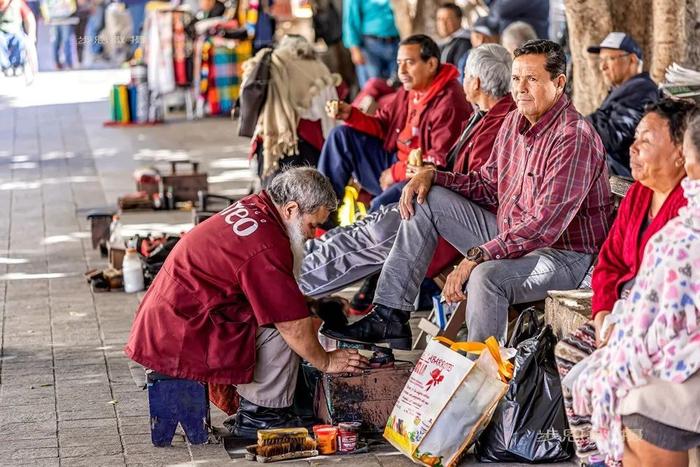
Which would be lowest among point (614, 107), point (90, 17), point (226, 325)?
point (90, 17)

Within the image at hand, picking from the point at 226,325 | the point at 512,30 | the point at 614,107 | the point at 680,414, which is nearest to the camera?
the point at 680,414

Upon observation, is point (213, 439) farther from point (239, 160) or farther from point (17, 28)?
point (17, 28)

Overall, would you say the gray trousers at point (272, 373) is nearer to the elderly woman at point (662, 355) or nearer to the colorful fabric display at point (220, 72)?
the elderly woman at point (662, 355)

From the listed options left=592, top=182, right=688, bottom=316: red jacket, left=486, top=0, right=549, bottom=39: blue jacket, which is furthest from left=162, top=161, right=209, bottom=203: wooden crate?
left=592, top=182, right=688, bottom=316: red jacket

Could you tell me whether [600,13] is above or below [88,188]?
above

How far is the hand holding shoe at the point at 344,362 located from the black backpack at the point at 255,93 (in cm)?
370

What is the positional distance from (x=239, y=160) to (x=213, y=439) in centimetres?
776

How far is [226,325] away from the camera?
4.94 meters

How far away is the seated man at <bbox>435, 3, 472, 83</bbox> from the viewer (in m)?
9.93

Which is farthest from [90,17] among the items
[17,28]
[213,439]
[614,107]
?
[213,439]

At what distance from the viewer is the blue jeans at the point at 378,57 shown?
12.8 metres

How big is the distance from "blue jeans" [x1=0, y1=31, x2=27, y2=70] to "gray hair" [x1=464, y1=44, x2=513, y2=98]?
1065 centimetres

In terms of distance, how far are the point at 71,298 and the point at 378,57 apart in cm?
616

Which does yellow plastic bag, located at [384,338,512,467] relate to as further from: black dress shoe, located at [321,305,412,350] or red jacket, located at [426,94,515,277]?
red jacket, located at [426,94,515,277]
